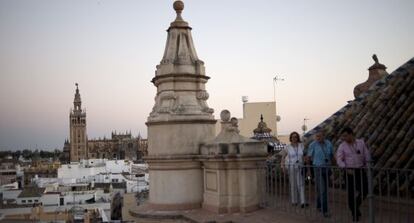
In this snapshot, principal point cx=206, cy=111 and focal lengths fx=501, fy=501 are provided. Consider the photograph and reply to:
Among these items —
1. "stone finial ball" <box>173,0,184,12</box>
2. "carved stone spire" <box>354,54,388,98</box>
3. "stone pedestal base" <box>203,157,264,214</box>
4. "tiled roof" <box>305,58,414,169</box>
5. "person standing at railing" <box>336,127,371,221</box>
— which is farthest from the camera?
"carved stone spire" <box>354,54,388,98</box>

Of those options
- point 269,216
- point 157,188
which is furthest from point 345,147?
point 157,188

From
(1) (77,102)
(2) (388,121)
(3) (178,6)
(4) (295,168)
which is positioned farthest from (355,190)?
(1) (77,102)

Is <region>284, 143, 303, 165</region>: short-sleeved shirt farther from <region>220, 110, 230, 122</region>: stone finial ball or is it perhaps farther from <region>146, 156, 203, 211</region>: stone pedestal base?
<region>146, 156, 203, 211</region>: stone pedestal base

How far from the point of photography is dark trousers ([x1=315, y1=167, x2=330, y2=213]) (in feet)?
21.9

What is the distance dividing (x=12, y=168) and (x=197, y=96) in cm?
11425

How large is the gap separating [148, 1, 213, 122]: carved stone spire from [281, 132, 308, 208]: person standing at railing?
54.6 inches

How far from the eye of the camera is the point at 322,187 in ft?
21.8

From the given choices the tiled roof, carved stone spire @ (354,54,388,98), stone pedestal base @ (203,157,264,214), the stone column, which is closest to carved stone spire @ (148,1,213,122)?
the stone column

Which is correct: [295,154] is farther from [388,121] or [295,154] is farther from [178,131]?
[388,121]

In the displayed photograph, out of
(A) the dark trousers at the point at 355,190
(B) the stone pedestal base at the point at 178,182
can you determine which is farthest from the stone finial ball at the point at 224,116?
(A) the dark trousers at the point at 355,190

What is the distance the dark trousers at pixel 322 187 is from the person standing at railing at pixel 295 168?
246mm

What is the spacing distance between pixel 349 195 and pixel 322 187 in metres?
0.40

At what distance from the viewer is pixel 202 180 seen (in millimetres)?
8016

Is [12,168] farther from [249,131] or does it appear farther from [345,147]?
[345,147]
